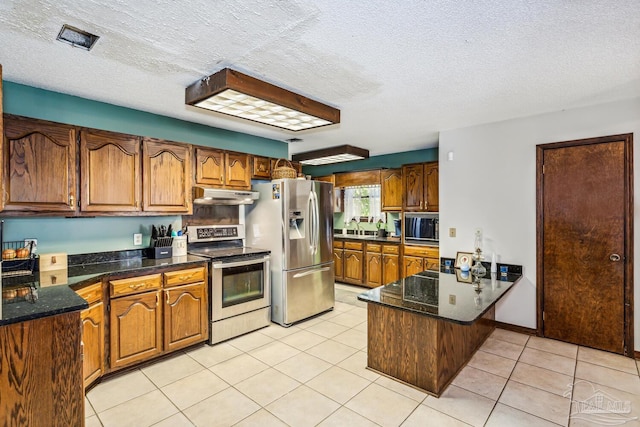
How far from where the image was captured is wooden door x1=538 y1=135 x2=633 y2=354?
120 inches

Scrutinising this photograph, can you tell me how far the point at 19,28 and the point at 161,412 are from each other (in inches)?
97.7

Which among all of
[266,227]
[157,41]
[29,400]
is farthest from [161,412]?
[157,41]

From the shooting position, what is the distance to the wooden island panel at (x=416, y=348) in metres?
2.41

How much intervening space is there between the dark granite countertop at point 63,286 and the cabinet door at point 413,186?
329 centimetres

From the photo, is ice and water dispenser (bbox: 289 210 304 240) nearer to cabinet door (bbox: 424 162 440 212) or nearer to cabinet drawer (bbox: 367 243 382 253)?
cabinet drawer (bbox: 367 243 382 253)

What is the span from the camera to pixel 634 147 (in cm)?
297

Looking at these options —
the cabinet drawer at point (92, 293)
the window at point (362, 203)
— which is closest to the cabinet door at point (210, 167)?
the cabinet drawer at point (92, 293)

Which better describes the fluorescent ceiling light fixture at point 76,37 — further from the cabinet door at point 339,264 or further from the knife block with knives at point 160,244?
the cabinet door at point 339,264

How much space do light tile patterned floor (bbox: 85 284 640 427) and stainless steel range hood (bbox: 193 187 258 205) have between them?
60.4 inches

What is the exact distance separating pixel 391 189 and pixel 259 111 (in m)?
3.21

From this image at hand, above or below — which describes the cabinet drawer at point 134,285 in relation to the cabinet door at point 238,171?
below

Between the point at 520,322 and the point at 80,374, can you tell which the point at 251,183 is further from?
the point at 520,322

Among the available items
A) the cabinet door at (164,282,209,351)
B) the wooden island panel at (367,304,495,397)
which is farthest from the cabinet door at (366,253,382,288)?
the cabinet door at (164,282,209,351)

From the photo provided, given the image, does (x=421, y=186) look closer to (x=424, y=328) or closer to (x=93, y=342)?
(x=424, y=328)
